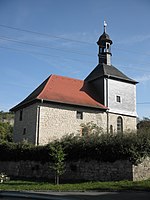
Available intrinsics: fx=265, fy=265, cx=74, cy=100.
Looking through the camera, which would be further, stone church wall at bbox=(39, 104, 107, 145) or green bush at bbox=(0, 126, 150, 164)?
stone church wall at bbox=(39, 104, 107, 145)

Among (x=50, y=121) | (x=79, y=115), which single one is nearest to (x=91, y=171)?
(x=50, y=121)

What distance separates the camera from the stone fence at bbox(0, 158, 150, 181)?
56.5ft

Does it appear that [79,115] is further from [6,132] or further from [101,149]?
[6,132]

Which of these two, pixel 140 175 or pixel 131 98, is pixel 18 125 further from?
pixel 140 175

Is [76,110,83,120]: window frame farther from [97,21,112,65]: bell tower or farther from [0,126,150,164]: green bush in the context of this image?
[97,21,112,65]: bell tower

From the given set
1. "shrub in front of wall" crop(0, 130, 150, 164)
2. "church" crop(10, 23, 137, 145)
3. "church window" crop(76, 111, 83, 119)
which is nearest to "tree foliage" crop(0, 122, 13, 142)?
"church" crop(10, 23, 137, 145)

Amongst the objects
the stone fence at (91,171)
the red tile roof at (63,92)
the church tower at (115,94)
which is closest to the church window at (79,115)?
the red tile roof at (63,92)

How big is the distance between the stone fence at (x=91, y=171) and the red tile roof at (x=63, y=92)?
7.91 meters

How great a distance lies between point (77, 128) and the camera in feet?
97.9

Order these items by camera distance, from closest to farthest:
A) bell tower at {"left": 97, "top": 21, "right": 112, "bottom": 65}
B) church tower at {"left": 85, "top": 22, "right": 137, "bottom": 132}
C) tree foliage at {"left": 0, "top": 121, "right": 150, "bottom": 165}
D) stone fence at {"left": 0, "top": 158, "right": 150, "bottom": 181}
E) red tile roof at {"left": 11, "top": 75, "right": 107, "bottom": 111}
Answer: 1. stone fence at {"left": 0, "top": 158, "right": 150, "bottom": 181}
2. tree foliage at {"left": 0, "top": 121, "right": 150, "bottom": 165}
3. red tile roof at {"left": 11, "top": 75, "right": 107, "bottom": 111}
4. church tower at {"left": 85, "top": 22, "right": 137, "bottom": 132}
5. bell tower at {"left": 97, "top": 21, "right": 112, "bottom": 65}

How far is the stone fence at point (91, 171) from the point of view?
17219 mm

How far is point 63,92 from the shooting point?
31.1 meters

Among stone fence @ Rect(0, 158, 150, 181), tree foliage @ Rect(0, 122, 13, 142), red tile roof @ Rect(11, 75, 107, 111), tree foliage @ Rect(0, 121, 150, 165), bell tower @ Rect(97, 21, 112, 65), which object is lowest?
stone fence @ Rect(0, 158, 150, 181)

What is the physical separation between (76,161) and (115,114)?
14.3 metres
